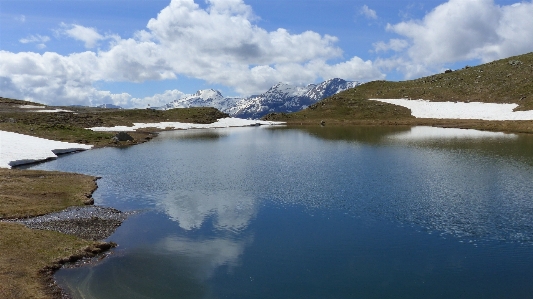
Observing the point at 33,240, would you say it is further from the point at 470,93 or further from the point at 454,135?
the point at 470,93

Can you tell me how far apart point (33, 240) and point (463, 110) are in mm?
168219

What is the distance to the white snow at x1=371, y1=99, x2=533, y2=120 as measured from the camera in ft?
456

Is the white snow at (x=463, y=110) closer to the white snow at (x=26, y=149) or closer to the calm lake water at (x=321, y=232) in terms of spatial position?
the calm lake water at (x=321, y=232)

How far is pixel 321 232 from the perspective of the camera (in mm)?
32969

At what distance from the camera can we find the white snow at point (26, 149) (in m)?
68.7

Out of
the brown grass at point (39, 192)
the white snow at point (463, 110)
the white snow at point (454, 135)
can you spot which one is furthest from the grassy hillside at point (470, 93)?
the brown grass at point (39, 192)

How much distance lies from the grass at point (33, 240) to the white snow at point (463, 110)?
14201 centimetres

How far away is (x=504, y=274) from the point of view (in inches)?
968

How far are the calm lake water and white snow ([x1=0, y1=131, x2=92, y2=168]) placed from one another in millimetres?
11148

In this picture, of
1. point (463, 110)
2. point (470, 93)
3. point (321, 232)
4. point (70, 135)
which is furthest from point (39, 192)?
point (470, 93)

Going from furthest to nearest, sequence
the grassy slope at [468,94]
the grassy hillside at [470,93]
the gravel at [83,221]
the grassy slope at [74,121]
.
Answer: the grassy hillside at [470,93] < the grassy slope at [468,94] < the grassy slope at [74,121] < the gravel at [83,221]

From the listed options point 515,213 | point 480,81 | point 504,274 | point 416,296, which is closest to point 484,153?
point 515,213

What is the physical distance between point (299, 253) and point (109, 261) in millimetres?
14114

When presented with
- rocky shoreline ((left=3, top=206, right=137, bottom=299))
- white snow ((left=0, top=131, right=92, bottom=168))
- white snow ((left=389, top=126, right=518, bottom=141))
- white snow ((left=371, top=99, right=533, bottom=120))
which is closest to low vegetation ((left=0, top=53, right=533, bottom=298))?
rocky shoreline ((left=3, top=206, right=137, bottom=299))
